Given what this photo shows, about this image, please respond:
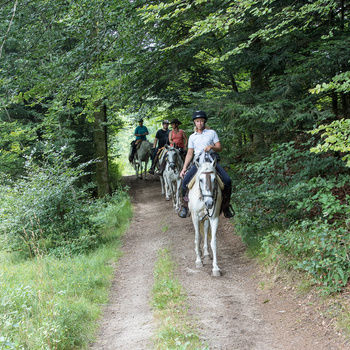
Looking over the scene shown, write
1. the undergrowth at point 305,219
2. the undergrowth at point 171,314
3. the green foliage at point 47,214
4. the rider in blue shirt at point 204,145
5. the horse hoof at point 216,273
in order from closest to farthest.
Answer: the undergrowth at point 171,314, the undergrowth at point 305,219, the horse hoof at point 216,273, the rider in blue shirt at point 204,145, the green foliage at point 47,214

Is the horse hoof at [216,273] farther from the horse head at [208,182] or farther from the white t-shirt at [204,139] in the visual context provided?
the white t-shirt at [204,139]

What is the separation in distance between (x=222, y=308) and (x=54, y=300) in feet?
8.79

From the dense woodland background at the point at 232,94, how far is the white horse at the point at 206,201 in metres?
0.96

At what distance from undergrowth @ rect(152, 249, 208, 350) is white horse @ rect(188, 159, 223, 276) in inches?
38.5

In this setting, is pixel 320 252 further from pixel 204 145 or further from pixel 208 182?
pixel 204 145

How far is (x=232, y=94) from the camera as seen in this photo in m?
9.41

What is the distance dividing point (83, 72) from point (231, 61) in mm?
4095

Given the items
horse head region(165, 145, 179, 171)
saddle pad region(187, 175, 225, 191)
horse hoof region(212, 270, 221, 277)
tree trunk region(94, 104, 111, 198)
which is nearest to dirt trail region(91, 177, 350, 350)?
horse hoof region(212, 270, 221, 277)

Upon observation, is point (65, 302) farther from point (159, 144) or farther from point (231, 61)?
point (159, 144)

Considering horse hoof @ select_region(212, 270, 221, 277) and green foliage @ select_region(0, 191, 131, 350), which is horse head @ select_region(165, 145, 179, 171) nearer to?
green foliage @ select_region(0, 191, 131, 350)

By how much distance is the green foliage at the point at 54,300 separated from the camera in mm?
4930

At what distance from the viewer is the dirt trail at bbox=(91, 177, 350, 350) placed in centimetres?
510

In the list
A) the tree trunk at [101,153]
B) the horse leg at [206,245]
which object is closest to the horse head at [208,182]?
the horse leg at [206,245]

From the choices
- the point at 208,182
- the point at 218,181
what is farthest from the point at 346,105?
the point at 208,182
